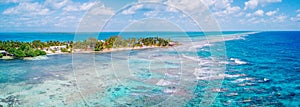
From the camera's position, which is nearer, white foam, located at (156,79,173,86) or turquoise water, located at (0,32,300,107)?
turquoise water, located at (0,32,300,107)

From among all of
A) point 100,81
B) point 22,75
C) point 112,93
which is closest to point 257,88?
point 112,93

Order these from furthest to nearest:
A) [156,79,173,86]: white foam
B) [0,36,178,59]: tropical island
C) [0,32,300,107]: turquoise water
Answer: [0,36,178,59]: tropical island → [156,79,173,86]: white foam → [0,32,300,107]: turquoise water

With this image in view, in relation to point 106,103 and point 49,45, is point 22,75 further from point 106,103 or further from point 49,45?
point 49,45

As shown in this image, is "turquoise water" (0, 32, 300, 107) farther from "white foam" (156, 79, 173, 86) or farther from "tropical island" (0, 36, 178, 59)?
"tropical island" (0, 36, 178, 59)

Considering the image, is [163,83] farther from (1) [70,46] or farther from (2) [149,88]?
(1) [70,46]

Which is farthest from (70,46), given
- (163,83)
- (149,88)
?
(149,88)

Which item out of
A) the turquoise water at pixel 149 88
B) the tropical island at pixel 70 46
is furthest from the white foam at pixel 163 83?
the tropical island at pixel 70 46

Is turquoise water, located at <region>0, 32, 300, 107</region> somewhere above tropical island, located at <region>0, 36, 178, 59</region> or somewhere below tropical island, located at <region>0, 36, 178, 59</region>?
below

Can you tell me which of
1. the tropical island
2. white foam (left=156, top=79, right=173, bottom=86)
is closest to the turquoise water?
white foam (left=156, top=79, right=173, bottom=86)
